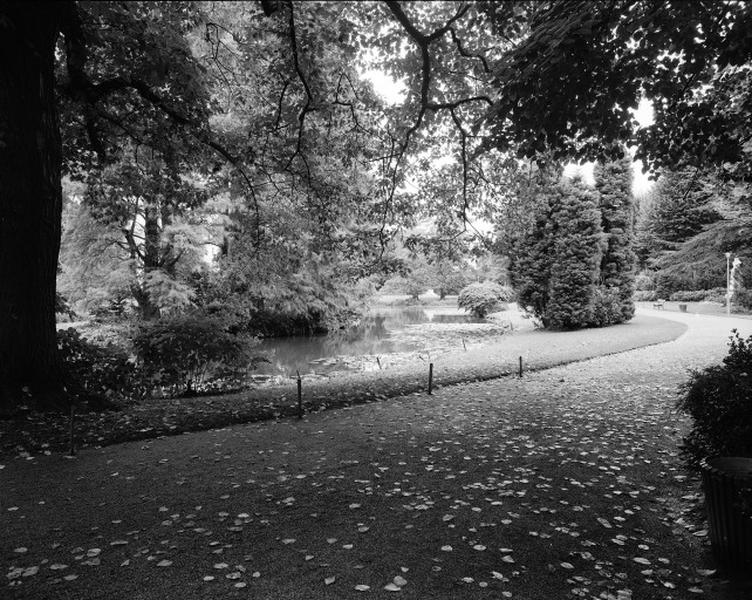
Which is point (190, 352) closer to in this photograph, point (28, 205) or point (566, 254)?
point (28, 205)

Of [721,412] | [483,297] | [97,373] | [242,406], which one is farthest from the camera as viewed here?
[483,297]

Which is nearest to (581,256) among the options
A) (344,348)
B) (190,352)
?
(344,348)

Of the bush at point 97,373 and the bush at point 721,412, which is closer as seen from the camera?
the bush at point 721,412

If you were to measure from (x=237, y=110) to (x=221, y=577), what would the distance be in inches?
486

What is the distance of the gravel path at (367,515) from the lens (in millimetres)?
3824

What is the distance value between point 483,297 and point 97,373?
108 ft

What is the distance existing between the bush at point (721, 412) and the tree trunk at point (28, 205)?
9.69 m

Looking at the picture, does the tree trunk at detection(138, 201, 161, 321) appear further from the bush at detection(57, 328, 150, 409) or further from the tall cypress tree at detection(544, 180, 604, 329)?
the tall cypress tree at detection(544, 180, 604, 329)

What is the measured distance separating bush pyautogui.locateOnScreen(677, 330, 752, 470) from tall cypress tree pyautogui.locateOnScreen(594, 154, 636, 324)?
78.3 ft

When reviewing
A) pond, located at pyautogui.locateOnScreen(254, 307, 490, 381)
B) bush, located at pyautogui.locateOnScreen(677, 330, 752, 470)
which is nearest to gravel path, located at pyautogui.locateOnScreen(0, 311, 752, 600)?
bush, located at pyautogui.locateOnScreen(677, 330, 752, 470)

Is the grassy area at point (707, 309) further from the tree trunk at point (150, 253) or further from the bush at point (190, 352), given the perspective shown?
the tree trunk at point (150, 253)

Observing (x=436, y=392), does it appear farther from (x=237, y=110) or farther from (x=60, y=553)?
A: (x=237, y=110)

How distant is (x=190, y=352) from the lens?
11.1m

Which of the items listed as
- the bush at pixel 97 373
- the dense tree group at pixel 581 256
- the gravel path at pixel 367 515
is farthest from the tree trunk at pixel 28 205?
the dense tree group at pixel 581 256
